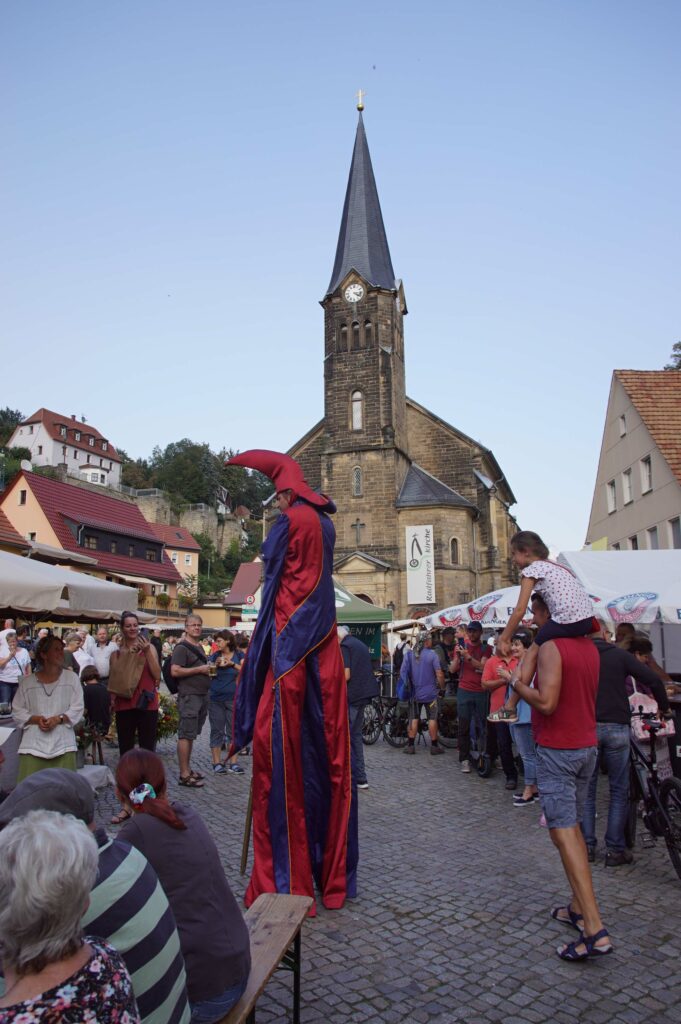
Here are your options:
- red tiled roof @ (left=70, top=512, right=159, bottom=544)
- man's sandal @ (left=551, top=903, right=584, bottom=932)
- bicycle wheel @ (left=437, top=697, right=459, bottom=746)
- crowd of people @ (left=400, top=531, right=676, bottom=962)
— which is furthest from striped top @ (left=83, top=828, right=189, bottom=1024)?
red tiled roof @ (left=70, top=512, right=159, bottom=544)

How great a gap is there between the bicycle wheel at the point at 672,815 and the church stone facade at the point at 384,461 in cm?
3268

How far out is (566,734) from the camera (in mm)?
4449

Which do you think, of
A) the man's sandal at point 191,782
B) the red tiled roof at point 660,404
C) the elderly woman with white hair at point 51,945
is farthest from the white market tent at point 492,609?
the elderly woman with white hair at point 51,945

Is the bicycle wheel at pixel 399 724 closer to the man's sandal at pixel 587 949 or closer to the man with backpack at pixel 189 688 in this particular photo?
the man with backpack at pixel 189 688

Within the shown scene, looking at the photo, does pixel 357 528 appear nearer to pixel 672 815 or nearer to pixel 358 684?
pixel 358 684

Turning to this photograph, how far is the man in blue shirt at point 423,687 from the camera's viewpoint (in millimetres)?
12703

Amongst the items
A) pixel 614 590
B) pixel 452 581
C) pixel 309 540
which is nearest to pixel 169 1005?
pixel 309 540

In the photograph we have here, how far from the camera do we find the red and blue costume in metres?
4.79

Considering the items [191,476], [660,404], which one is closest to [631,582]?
[660,404]

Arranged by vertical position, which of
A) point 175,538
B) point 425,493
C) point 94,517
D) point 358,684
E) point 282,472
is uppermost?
point 175,538

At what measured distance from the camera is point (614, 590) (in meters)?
10.7

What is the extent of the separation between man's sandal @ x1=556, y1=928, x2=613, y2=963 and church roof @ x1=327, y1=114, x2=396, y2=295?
136ft

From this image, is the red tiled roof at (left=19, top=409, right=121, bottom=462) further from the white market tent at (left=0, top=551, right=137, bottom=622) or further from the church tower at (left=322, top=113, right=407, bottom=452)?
the white market tent at (left=0, top=551, right=137, bottom=622)

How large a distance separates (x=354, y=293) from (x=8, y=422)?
66.3 meters
